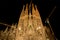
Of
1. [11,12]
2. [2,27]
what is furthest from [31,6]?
[2,27]

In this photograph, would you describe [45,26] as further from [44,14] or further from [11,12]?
[11,12]

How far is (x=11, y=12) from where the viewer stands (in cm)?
259

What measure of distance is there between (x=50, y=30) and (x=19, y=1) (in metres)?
0.61

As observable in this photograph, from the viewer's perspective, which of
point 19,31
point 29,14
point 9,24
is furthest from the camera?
point 9,24

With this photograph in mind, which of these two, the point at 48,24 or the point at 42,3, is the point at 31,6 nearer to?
the point at 42,3

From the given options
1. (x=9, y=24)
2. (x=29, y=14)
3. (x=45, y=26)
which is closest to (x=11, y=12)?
(x=9, y=24)

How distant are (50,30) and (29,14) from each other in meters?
0.36

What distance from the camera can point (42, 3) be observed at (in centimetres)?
252

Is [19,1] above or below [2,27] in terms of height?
above

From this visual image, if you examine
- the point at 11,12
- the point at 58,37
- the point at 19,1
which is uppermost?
the point at 19,1

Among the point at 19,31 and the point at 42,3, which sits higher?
the point at 42,3

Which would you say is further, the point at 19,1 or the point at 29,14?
the point at 19,1

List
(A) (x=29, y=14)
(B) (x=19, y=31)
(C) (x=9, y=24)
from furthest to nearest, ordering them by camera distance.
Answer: (C) (x=9, y=24)
(A) (x=29, y=14)
(B) (x=19, y=31)

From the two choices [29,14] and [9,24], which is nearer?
[29,14]
